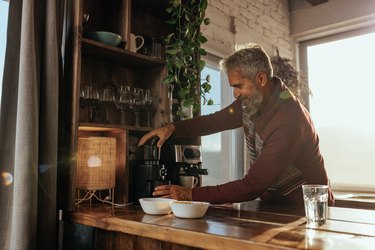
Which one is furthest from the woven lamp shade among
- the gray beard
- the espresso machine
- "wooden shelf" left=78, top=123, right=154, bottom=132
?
the gray beard

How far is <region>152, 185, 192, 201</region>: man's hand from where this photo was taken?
1.55 meters

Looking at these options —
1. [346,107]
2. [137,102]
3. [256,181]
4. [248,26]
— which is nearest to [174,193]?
[256,181]

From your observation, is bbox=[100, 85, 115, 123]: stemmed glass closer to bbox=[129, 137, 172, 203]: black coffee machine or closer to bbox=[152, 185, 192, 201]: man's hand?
bbox=[129, 137, 172, 203]: black coffee machine

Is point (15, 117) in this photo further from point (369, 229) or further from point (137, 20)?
point (369, 229)

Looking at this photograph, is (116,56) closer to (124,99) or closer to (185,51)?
(124,99)

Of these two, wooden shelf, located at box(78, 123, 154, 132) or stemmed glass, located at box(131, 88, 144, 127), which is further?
stemmed glass, located at box(131, 88, 144, 127)

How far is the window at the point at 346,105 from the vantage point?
3738 millimetres

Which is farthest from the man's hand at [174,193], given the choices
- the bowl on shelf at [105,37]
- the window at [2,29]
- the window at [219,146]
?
the window at [219,146]

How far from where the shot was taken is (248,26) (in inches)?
135

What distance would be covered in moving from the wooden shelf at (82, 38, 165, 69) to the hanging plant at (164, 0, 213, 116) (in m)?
0.09

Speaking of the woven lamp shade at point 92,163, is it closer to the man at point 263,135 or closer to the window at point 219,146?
the man at point 263,135

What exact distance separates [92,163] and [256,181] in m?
0.70

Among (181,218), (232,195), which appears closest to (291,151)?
(232,195)

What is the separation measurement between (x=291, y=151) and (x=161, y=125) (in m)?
0.70
